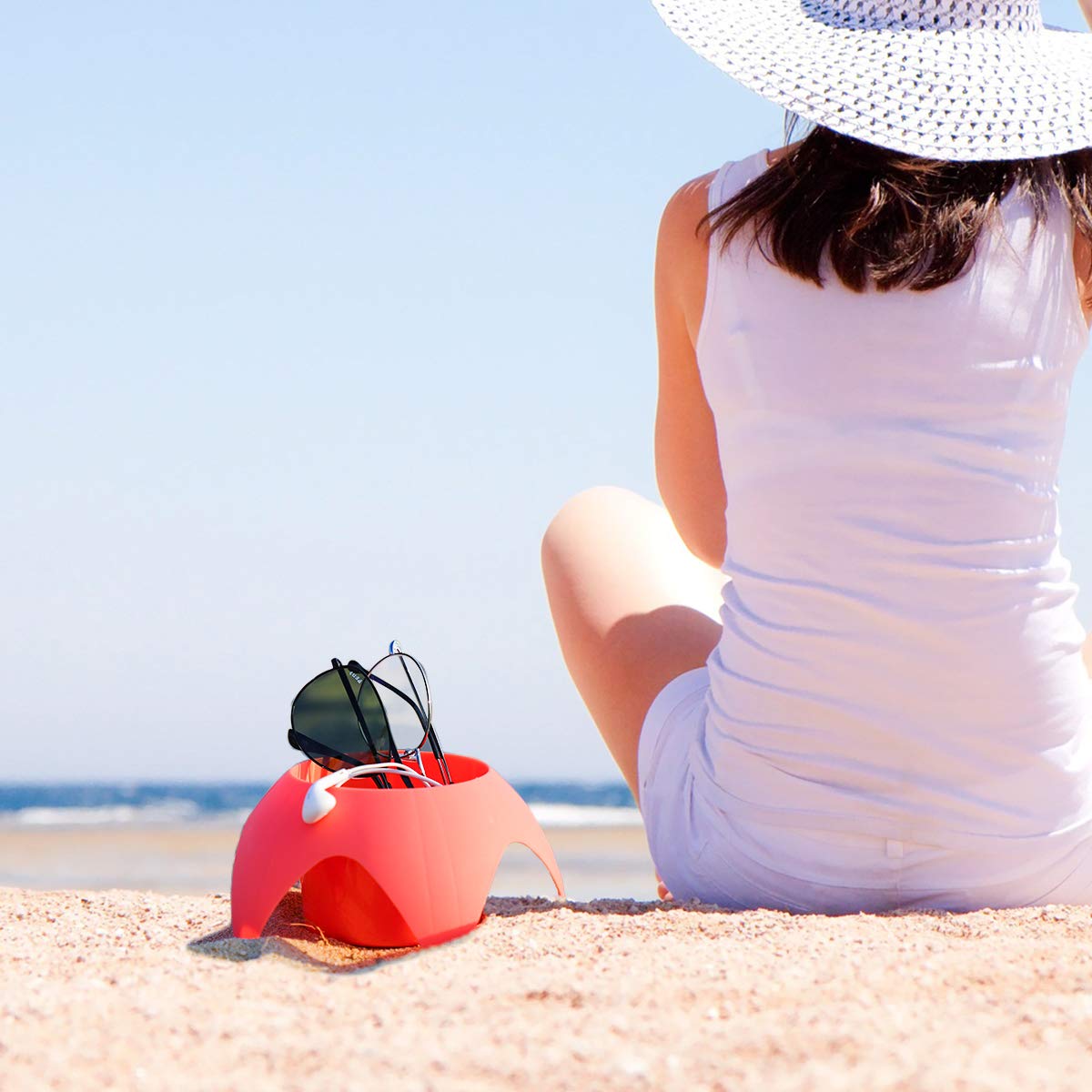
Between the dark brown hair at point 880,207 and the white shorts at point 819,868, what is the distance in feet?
2.10

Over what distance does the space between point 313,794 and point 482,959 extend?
0.94 ft

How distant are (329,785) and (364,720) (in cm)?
14

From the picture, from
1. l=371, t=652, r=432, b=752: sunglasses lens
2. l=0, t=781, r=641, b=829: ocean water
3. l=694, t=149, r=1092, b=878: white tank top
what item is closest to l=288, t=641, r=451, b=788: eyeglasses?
l=371, t=652, r=432, b=752: sunglasses lens

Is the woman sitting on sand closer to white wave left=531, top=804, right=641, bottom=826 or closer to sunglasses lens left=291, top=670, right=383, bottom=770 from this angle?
sunglasses lens left=291, top=670, right=383, bottom=770

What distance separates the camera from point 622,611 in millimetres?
1926

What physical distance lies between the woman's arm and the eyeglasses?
1.67 ft

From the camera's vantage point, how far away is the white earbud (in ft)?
5.14

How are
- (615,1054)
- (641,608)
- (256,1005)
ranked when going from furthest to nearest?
(641,608) → (256,1005) → (615,1054)

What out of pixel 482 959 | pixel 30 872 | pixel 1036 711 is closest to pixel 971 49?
pixel 1036 711

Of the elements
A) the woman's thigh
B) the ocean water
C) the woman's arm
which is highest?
the woman's arm

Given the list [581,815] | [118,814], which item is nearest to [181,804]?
[118,814]

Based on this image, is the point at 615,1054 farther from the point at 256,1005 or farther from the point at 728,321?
the point at 728,321

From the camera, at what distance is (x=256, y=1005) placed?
3.97 feet

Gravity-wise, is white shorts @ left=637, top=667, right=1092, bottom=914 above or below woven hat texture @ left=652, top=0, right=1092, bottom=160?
below
